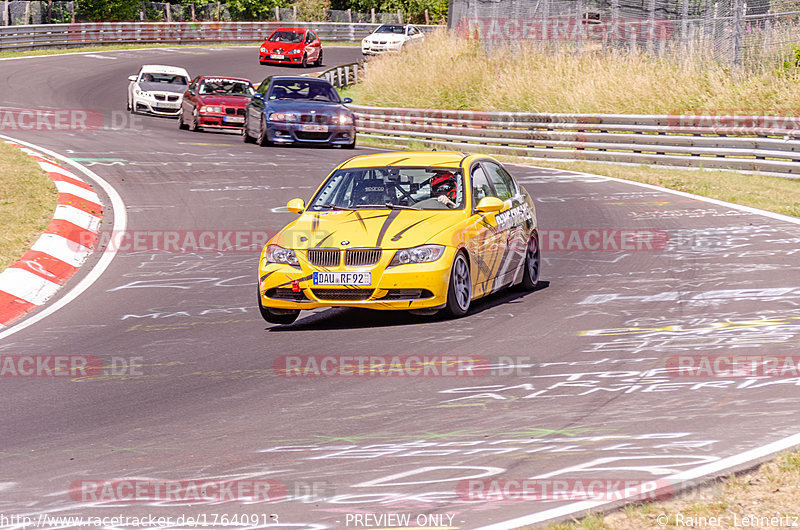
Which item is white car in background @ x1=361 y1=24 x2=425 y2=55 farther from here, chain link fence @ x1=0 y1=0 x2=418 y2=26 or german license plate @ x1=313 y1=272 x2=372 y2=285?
german license plate @ x1=313 y1=272 x2=372 y2=285

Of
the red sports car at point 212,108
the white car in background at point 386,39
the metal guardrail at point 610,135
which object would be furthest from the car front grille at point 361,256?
the white car in background at point 386,39

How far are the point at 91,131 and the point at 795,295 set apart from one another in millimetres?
20975

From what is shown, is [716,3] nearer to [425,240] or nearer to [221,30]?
[425,240]

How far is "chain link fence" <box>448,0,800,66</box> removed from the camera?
2655 cm

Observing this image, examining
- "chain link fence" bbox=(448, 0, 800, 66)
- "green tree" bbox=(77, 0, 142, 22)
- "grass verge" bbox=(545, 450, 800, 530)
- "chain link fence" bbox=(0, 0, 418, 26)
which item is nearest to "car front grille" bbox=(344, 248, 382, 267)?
"grass verge" bbox=(545, 450, 800, 530)

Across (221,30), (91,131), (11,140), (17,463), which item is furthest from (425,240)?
(221,30)

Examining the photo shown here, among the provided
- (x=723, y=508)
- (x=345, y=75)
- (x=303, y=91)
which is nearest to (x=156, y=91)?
(x=303, y=91)

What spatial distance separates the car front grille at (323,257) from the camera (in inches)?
391

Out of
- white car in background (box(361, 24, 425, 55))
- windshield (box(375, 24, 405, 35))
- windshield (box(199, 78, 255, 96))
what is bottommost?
windshield (box(199, 78, 255, 96))

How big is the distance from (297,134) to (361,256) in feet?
55.5

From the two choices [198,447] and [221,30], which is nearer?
[198,447]

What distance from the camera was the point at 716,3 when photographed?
2911 centimetres

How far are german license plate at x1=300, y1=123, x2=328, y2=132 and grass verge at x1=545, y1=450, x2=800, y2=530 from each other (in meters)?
21.6

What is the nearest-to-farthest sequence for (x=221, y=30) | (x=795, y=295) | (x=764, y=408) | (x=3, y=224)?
(x=764, y=408), (x=795, y=295), (x=3, y=224), (x=221, y=30)
